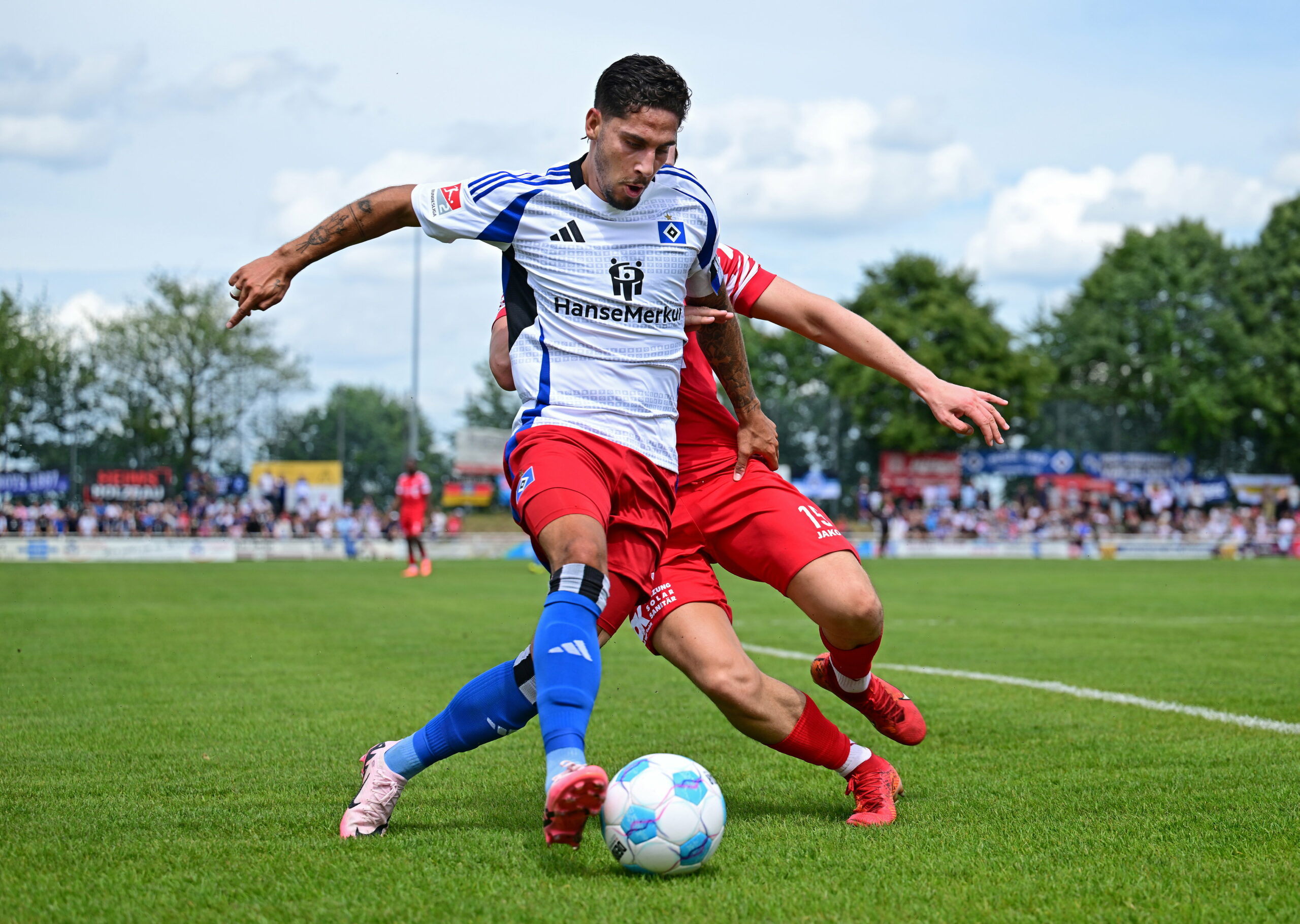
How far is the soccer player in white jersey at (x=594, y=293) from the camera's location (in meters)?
3.55

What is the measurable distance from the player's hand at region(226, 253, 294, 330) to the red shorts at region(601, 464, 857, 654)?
1.52 m

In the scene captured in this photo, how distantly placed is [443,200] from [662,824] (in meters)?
1.91

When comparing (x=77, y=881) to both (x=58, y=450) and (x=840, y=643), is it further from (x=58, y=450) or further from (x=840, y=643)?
(x=58, y=450)

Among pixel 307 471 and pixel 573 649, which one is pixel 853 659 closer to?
pixel 573 649

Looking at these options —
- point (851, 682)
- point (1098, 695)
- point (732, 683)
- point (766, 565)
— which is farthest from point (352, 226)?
point (1098, 695)

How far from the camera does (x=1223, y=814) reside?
3.95 m

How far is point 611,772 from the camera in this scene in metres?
4.84

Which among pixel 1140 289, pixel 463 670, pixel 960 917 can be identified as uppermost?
pixel 1140 289

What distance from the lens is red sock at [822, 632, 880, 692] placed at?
168 inches

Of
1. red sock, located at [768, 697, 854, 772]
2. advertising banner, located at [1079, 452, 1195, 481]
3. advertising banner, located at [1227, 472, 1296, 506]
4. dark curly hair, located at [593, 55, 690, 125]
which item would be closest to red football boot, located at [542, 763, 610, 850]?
red sock, located at [768, 697, 854, 772]

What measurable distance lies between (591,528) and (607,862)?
923 millimetres

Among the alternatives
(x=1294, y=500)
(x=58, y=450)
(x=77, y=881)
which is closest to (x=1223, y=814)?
(x=77, y=881)

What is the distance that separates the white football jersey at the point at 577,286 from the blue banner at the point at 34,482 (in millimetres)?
35890

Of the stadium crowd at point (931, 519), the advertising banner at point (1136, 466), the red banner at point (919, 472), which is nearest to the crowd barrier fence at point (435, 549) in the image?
the stadium crowd at point (931, 519)
